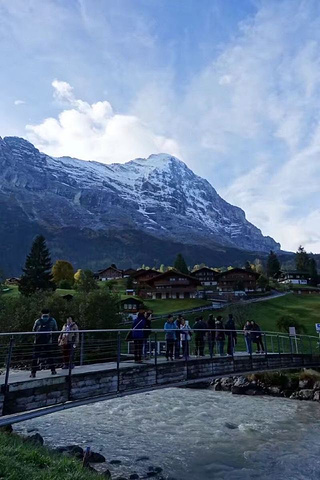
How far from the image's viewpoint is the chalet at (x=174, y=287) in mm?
95188

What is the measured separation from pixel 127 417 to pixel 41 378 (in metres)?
14.3

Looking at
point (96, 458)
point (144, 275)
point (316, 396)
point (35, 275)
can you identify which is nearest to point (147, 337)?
point (96, 458)

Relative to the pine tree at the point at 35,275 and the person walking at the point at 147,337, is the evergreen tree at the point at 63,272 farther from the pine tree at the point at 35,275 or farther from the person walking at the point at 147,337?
the person walking at the point at 147,337

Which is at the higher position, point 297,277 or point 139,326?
point 297,277

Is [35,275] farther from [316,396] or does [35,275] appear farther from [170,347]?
[170,347]

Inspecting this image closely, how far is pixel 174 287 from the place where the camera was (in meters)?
95.8

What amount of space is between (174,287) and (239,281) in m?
22.4

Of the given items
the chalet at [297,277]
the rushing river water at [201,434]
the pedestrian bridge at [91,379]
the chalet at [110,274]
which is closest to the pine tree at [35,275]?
the rushing river water at [201,434]

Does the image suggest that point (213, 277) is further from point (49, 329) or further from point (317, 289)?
point (49, 329)

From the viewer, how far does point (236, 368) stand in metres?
21.4

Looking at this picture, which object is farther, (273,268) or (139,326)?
(273,268)

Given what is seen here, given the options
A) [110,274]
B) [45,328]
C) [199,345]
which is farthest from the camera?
[110,274]

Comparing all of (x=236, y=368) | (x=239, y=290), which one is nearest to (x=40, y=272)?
(x=239, y=290)

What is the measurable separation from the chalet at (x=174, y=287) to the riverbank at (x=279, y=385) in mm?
58828
